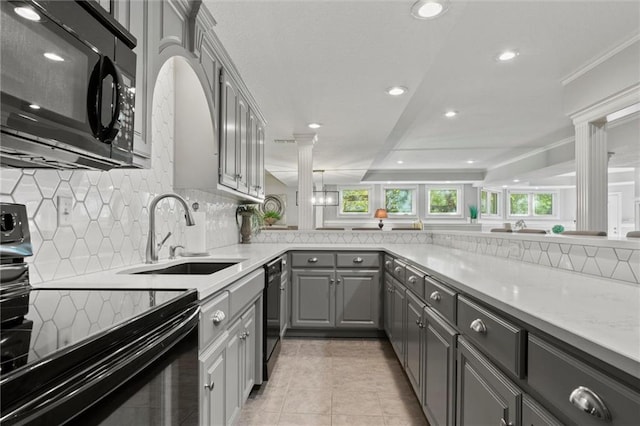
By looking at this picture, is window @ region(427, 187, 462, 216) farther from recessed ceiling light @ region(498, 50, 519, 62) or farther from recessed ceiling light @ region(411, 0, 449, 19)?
recessed ceiling light @ region(411, 0, 449, 19)

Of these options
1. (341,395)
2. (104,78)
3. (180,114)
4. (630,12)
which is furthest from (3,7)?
(630,12)

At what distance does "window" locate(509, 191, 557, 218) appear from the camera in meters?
10.9

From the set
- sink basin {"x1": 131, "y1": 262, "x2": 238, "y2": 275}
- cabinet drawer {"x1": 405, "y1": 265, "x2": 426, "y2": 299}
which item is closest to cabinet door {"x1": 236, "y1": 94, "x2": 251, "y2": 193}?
sink basin {"x1": 131, "y1": 262, "x2": 238, "y2": 275}

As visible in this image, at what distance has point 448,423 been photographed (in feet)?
4.78

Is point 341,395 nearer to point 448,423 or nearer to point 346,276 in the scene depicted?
point 448,423

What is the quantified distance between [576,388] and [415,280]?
1398 millimetres

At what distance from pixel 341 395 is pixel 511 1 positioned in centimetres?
275

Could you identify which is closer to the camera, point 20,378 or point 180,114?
point 20,378

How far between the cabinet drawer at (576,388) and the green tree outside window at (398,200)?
991 cm

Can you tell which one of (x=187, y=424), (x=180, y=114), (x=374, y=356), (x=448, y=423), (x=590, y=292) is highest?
(x=180, y=114)

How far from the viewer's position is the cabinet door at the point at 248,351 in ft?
6.23

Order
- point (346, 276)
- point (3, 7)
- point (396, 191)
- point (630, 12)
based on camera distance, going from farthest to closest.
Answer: point (396, 191) < point (346, 276) < point (630, 12) < point (3, 7)

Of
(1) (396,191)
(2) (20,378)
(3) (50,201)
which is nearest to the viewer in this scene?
(2) (20,378)

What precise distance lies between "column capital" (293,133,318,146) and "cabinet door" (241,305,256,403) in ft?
10.2
